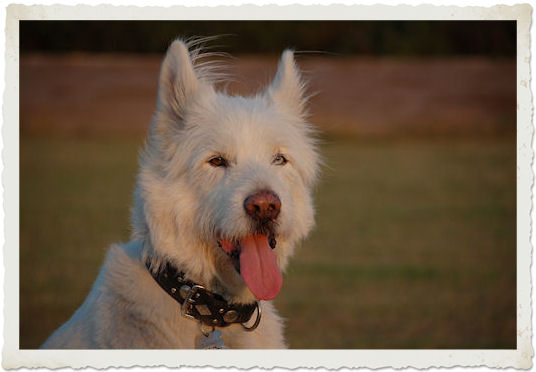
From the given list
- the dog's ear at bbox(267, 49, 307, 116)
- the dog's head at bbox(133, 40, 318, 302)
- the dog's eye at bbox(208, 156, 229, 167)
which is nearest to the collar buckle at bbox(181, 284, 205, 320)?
the dog's head at bbox(133, 40, 318, 302)

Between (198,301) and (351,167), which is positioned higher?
(351,167)

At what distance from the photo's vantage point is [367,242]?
1599 cm

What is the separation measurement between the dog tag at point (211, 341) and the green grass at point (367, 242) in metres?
1.69

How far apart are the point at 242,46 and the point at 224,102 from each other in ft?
56.1

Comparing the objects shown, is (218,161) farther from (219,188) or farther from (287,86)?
(287,86)

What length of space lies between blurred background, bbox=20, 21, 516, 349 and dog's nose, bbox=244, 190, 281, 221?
3.58 feet

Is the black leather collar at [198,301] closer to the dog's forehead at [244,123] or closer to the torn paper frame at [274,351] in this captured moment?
the torn paper frame at [274,351]

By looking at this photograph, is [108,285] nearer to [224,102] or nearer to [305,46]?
[224,102]

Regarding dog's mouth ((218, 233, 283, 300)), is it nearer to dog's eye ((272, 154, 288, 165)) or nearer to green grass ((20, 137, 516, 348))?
dog's eye ((272, 154, 288, 165))

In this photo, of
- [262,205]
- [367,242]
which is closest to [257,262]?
[262,205]

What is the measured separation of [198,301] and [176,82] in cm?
150

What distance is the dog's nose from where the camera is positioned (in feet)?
16.2

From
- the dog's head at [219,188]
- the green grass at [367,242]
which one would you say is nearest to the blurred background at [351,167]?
the green grass at [367,242]

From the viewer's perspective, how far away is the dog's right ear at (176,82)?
17.3ft
